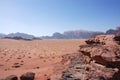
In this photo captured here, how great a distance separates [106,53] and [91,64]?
6.33ft

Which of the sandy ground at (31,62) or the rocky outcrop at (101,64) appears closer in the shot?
the rocky outcrop at (101,64)

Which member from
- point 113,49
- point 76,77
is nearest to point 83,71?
point 76,77

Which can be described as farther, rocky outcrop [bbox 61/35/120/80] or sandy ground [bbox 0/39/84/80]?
sandy ground [bbox 0/39/84/80]

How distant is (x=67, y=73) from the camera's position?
1114 centimetres

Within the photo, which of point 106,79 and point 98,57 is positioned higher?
point 98,57

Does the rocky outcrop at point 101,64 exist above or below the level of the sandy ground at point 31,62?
above

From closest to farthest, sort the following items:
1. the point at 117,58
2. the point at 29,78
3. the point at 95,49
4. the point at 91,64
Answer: the point at 117,58
the point at 95,49
the point at 91,64
the point at 29,78

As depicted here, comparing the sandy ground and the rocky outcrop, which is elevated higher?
the rocky outcrop

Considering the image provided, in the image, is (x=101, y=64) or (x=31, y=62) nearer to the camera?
(x=101, y=64)

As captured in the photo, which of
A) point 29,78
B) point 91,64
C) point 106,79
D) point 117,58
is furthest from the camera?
point 29,78

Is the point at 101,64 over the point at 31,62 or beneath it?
over

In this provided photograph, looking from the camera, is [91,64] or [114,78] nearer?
[114,78]

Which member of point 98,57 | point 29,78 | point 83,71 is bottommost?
point 29,78

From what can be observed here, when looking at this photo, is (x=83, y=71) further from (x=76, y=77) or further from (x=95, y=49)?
(x=95, y=49)
